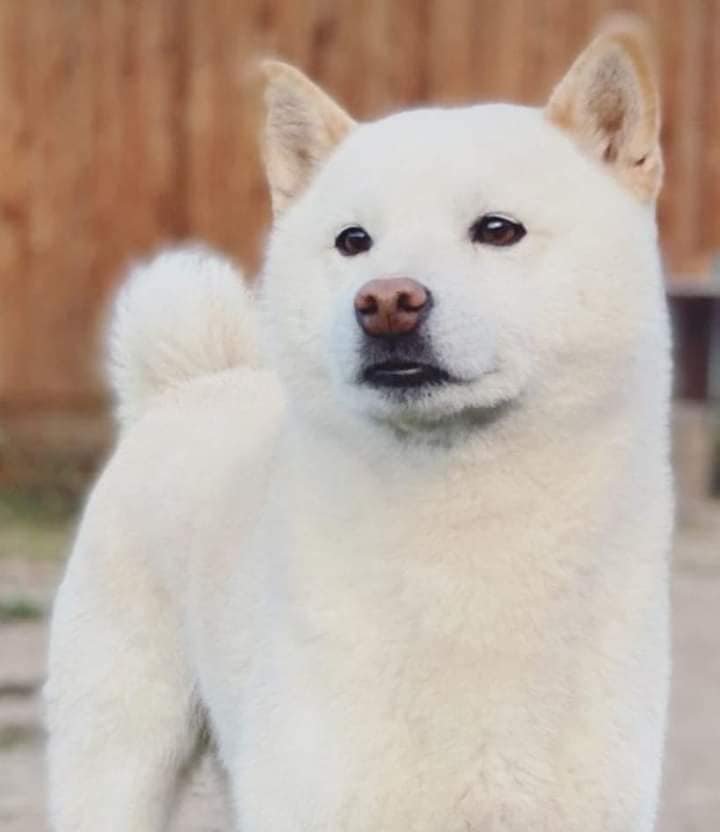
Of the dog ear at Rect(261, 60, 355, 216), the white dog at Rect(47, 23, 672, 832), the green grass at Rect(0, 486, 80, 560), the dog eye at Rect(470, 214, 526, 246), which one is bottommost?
the green grass at Rect(0, 486, 80, 560)

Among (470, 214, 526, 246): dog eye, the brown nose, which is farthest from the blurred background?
the brown nose

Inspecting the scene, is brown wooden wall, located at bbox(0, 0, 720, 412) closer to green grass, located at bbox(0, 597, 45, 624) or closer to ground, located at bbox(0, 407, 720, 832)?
ground, located at bbox(0, 407, 720, 832)

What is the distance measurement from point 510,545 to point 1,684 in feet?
11.1

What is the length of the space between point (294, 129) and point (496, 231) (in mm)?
511

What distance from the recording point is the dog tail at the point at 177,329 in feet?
13.9

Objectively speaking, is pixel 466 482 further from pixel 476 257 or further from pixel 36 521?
pixel 36 521

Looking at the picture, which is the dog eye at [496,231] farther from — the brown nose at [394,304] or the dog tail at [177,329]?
the dog tail at [177,329]

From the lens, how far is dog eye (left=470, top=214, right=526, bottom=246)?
313cm

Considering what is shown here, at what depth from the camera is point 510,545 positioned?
320 centimetres

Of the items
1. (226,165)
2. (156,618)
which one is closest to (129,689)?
(156,618)

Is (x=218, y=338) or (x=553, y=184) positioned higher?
(x=553, y=184)

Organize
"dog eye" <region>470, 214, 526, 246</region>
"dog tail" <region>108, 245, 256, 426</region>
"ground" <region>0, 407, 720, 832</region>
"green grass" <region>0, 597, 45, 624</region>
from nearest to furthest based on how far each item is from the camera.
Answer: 1. "dog eye" <region>470, 214, 526, 246</region>
2. "dog tail" <region>108, 245, 256, 426</region>
3. "ground" <region>0, 407, 720, 832</region>
4. "green grass" <region>0, 597, 45, 624</region>

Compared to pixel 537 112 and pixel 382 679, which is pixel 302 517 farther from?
pixel 537 112

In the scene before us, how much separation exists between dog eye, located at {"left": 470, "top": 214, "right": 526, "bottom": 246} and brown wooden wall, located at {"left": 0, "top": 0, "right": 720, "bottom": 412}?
582cm
